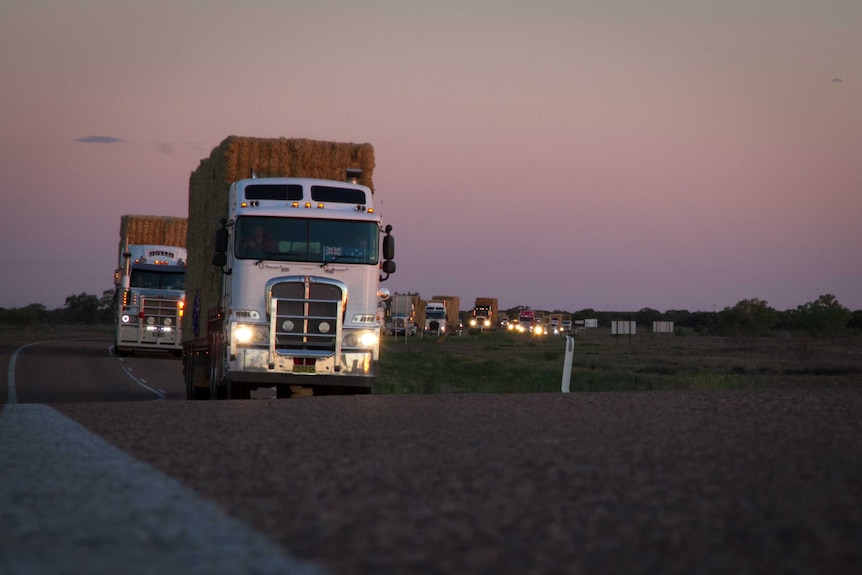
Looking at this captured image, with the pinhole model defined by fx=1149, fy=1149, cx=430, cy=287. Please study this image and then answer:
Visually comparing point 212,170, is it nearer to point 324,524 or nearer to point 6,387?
point 6,387

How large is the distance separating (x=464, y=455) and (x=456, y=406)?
6035 mm

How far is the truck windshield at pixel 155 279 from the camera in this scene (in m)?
43.3

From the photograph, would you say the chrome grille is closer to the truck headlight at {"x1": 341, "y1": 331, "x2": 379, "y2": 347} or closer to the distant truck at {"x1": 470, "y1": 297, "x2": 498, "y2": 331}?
the truck headlight at {"x1": 341, "y1": 331, "x2": 379, "y2": 347}

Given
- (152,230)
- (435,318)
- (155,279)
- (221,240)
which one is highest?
(152,230)

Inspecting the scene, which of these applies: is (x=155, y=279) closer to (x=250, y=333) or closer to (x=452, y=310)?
(x=250, y=333)

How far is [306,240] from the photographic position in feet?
65.6

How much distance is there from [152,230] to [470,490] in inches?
1466

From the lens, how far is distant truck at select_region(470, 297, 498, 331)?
432ft

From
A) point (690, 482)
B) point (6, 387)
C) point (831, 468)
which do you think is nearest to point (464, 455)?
point (690, 482)

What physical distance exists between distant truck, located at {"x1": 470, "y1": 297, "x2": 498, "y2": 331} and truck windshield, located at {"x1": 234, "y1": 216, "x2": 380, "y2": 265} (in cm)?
10975

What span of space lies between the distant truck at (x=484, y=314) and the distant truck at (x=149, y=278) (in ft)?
284

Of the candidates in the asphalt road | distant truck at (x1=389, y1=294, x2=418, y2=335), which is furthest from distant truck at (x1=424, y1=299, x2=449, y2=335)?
the asphalt road

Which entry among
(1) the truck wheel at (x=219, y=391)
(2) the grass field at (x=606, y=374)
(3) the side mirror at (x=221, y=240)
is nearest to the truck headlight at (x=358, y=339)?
(1) the truck wheel at (x=219, y=391)

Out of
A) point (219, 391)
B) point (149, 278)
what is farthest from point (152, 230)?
point (219, 391)
